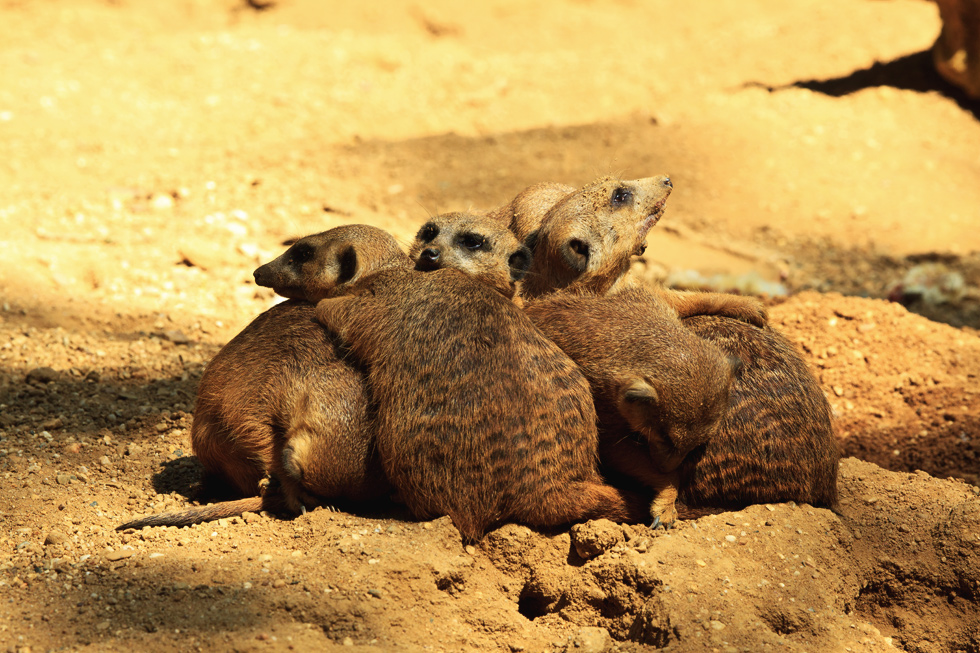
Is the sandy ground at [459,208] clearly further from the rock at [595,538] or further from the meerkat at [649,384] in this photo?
the meerkat at [649,384]

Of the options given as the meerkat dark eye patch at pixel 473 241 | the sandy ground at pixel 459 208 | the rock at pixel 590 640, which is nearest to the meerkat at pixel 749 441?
the sandy ground at pixel 459 208

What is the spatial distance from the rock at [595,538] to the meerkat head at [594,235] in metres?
1.27

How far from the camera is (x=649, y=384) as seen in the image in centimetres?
336

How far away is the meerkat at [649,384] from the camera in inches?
131

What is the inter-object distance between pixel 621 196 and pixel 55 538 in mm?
2880

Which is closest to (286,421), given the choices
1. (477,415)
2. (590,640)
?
(477,415)

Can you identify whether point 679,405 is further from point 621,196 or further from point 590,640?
point 621,196

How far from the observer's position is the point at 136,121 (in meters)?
9.14

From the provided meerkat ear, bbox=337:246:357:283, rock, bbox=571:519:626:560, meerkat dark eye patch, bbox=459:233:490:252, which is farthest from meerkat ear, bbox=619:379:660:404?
meerkat ear, bbox=337:246:357:283

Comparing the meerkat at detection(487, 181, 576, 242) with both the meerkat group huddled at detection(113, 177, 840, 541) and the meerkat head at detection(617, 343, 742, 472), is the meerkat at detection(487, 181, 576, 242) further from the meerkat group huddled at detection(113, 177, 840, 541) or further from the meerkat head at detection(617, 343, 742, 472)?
the meerkat head at detection(617, 343, 742, 472)

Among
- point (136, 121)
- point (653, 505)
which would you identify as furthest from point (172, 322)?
point (136, 121)

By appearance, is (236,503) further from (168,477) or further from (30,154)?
(30,154)

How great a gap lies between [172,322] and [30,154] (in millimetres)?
3700

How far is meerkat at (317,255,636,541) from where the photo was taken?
129 inches
